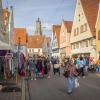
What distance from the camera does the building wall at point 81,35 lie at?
49.8 metres

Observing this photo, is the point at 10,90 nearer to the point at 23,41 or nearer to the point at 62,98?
the point at 62,98

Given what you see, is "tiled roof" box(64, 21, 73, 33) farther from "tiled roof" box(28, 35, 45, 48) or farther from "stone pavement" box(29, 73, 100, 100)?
"tiled roof" box(28, 35, 45, 48)

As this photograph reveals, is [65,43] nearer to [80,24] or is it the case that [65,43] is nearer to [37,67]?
[80,24]

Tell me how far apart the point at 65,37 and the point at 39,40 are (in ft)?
191

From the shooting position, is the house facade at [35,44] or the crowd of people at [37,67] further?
the house facade at [35,44]

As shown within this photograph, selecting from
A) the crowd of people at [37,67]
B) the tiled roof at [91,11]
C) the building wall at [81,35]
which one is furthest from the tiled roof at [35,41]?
the crowd of people at [37,67]

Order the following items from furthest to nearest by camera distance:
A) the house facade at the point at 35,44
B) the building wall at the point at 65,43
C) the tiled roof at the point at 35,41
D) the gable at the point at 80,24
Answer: the tiled roof at the point at 35,41 < the house facade at the point at 35,44 < the building wall at the point at 65,43 < the gable at the point at 80,24

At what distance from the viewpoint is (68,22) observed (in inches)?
2948

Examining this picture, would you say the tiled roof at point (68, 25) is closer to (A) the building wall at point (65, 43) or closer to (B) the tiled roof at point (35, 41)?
(A) the building wall at point (65, 43)

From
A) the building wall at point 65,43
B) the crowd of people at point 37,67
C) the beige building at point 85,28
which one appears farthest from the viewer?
the building wall at point 65,43

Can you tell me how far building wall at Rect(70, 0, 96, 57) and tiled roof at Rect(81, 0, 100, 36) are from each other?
2.07 ft

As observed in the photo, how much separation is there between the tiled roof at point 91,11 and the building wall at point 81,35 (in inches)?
24.9

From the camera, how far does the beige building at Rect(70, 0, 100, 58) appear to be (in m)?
49.3

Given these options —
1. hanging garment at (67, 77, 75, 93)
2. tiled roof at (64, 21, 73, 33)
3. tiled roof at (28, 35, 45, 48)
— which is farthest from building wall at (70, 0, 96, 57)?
tiled roof at (28, 35, 45, 48)
